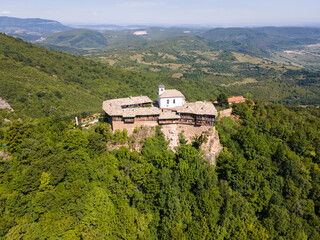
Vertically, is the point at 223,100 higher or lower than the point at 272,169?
higher

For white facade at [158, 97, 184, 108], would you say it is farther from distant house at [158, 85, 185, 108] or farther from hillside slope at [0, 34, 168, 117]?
hillside slope at [0, 34, 168, 117]

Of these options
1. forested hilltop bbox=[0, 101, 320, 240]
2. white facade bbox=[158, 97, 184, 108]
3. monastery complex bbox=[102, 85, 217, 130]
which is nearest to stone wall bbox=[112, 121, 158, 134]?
monastery complex bbox=[102, 85, 217, 130]

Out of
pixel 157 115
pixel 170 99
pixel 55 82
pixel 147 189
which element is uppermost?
pixel 170 99

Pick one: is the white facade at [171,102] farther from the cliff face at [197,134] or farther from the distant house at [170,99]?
the cliff face at [197,134]

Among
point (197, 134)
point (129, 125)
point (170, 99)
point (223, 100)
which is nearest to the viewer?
point (129, 125)

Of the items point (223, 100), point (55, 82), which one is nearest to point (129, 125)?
point (223, 100)

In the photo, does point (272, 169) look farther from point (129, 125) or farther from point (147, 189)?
point (129, 125)

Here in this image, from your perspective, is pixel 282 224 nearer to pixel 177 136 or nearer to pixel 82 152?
pixel 177 136

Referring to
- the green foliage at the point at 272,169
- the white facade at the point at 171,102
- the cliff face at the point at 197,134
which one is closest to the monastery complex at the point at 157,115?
the white facade at the point at 171,102

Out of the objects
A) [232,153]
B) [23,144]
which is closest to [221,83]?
[232,153]
